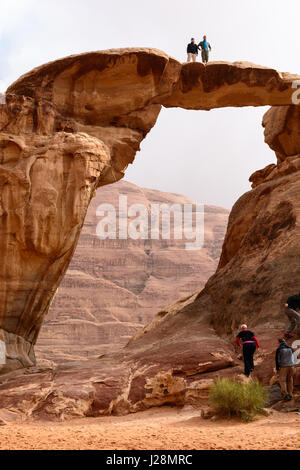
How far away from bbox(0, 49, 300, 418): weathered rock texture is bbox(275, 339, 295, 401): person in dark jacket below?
179cm

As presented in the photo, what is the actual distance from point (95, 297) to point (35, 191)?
64.8m

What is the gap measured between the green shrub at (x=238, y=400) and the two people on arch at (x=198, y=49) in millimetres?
14828

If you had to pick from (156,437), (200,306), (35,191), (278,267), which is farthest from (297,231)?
(156,437)

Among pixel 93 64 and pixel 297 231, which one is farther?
pixel 93 64

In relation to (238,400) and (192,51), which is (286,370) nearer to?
(238,400)

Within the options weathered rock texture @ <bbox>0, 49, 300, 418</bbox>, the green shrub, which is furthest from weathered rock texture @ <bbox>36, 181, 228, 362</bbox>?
the green shrub

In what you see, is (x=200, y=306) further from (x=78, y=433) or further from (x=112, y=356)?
(x=78, y=433)

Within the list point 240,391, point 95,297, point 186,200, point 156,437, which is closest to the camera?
point 156,437

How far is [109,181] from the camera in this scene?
22.2m

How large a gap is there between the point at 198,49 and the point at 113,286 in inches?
2571

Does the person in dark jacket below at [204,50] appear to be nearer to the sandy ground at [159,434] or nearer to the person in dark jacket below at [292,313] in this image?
the person in dark jacket below at [292,313]

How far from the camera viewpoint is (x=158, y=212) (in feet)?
335

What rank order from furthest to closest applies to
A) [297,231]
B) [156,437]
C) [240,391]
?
[297,231], [240,391], [156,437]

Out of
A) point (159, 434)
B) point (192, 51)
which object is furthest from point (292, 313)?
point (192, 51)
